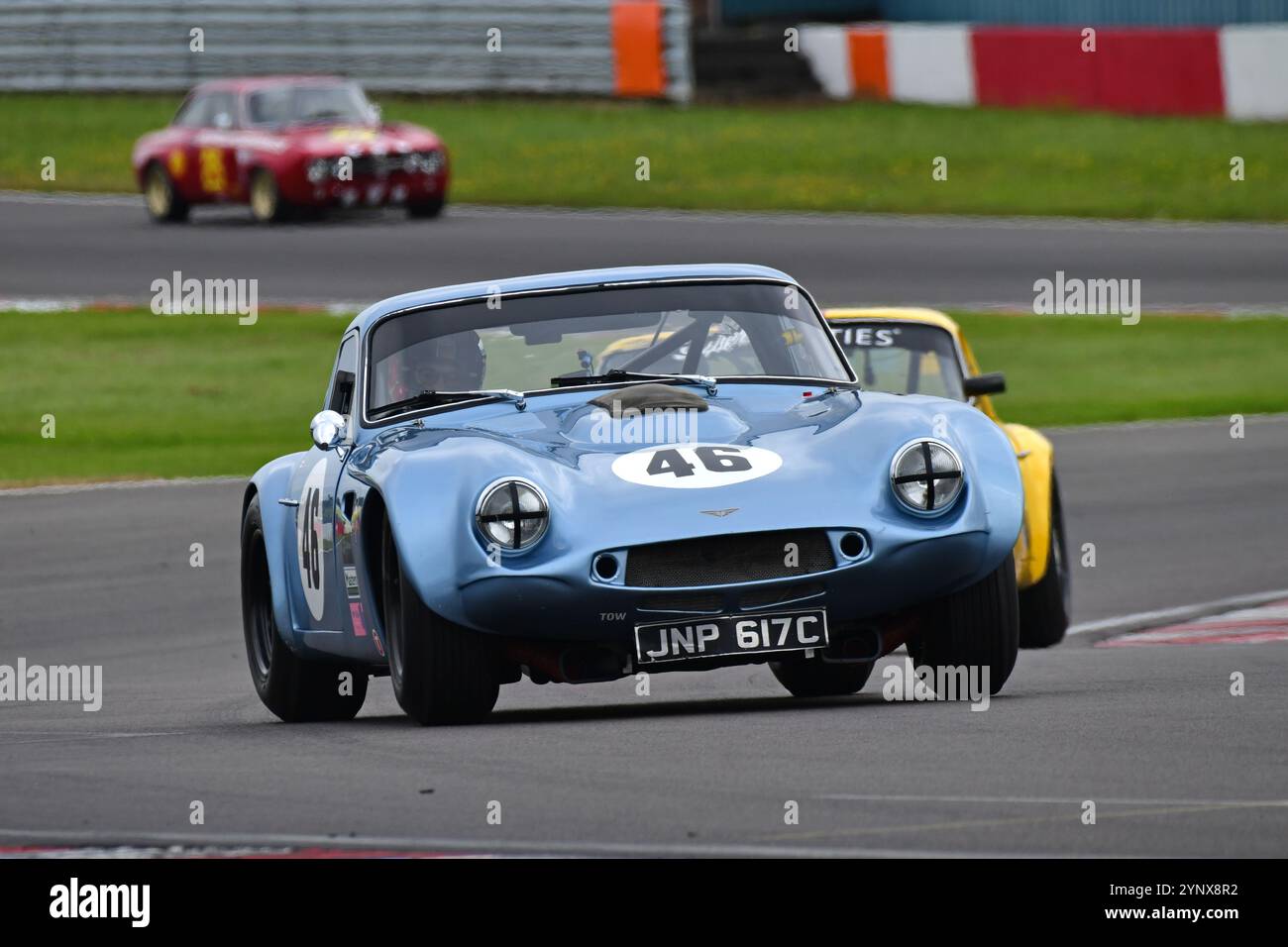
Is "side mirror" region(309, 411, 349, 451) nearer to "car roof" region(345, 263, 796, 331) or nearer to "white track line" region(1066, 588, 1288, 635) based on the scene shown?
"car roof" region(345, 263, 796, 331)

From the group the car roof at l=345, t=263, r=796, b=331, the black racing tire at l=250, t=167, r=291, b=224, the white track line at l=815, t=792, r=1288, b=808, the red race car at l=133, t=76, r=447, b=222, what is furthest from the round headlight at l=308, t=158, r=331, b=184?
the white track line at l=815, t=792, r=1288, b=808

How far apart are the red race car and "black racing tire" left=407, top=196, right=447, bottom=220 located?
10mm

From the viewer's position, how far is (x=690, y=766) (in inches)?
235

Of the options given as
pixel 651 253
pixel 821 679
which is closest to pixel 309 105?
pixel 651 253

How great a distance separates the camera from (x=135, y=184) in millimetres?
31781

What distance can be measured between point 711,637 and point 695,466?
0.46m

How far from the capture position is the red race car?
89.3ft

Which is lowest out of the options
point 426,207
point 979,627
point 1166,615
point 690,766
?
point 1166,615

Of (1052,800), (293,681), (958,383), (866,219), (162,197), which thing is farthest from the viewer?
(162,197)

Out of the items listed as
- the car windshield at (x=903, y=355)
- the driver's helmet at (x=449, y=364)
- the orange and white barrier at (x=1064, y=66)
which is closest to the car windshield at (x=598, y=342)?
the driver's helmet at (x=449, y=364)

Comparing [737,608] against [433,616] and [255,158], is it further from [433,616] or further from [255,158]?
[255,158]

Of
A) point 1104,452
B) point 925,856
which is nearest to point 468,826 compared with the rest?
point 925,856

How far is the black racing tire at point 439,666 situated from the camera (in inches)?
269

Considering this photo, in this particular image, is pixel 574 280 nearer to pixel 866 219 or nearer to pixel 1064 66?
pixel 866 219
